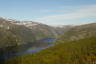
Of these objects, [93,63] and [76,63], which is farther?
[76,63]

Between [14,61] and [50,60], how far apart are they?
32.4 m

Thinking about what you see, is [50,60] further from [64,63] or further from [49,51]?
[49,51]

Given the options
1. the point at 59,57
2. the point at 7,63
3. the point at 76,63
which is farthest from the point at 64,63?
the point at 7,63

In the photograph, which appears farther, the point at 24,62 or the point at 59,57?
the point at 59,57

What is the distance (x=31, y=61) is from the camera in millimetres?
133625

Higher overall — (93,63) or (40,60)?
(93,63)

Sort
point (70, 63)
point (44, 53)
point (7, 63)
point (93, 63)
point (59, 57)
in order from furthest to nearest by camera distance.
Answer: point (44, 53) < point (59, 57) < point (7, 63) < point (70, 63) < point (93, 63)

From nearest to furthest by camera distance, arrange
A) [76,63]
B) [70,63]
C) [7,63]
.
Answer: [76,63] → [70,63] → [7,63]

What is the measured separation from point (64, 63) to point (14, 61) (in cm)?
4355

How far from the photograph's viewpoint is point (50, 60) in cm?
13738

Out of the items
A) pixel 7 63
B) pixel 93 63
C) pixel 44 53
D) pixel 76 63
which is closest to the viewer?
pixel 93 63

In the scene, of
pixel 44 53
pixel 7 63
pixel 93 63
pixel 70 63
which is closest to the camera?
pixel 93 63

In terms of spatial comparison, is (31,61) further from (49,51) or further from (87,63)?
(87,63)

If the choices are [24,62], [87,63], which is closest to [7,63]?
[24,62]
